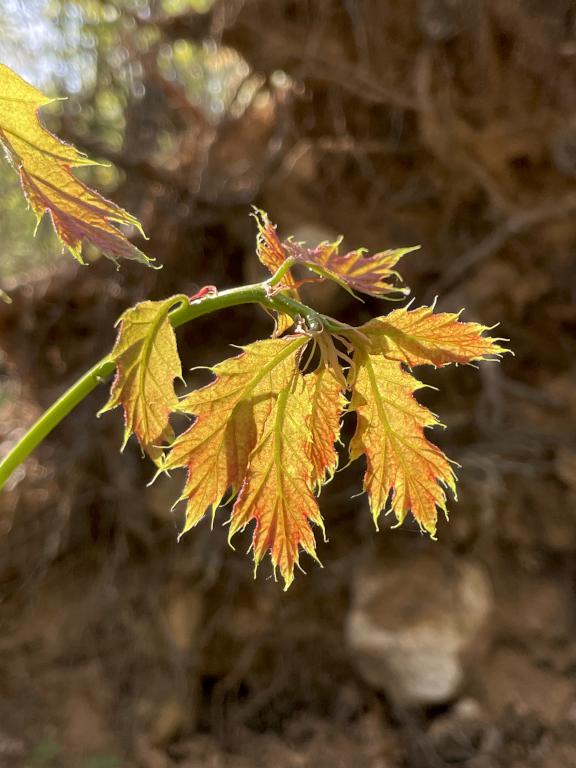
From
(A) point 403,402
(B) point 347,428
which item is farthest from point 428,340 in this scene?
(B) point 347,428

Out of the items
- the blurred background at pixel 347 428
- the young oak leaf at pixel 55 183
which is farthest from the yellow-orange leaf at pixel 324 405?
the blurred background at pixel 347 428

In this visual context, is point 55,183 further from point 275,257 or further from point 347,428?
point 347,428

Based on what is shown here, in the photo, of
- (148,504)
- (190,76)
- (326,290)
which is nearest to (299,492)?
(326,290)

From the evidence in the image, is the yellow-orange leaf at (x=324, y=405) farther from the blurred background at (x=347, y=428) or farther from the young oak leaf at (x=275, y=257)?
the blurred background at (x=347, y=428)

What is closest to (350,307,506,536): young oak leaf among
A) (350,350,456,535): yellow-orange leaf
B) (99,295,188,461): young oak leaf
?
(350,350,456,535): yellow-orange leaf

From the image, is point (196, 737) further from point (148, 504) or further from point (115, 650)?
point (148, 504)
